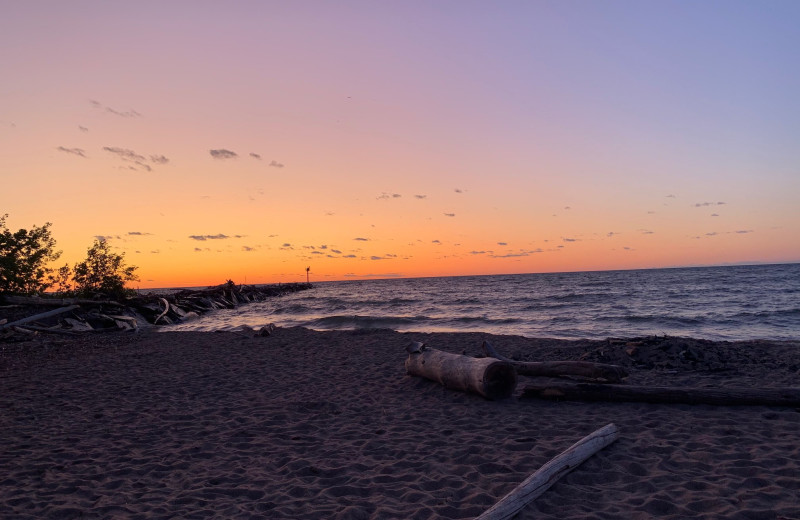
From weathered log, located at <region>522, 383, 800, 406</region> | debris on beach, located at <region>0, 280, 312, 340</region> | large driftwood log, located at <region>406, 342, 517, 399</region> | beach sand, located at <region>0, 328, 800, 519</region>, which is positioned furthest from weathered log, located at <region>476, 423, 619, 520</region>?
debris on beach, located at <region>0, 280, 312, 340</region>

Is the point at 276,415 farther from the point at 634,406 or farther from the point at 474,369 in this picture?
the point at 634,406

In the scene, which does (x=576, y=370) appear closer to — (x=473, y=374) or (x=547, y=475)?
(x=473, y=374)

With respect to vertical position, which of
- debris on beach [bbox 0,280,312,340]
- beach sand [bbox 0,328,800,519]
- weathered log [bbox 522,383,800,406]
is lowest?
beach sand [bbox 0,328,800,519]

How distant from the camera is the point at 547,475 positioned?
459cm

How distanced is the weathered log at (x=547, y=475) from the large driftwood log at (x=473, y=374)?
2.61 meters

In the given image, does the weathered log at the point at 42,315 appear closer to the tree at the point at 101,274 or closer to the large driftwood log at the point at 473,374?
the tree at the point at 101,274

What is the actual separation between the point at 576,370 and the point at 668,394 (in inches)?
75.7

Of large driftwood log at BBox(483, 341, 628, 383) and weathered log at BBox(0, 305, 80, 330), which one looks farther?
weathered log at BBox(0, 305, 80, 330)

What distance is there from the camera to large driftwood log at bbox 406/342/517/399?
823 centimetres

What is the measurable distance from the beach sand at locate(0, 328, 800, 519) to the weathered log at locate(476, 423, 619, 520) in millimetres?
124

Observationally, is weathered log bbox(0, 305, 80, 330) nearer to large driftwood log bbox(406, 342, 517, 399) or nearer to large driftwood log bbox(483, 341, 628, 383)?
large driftwood log bbox(406, 342, 517, 399)

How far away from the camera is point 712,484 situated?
15.0ft

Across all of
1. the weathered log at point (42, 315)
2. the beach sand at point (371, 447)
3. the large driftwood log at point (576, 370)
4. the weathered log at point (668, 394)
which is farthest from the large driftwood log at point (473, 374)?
the weathered log at point (42, 315)

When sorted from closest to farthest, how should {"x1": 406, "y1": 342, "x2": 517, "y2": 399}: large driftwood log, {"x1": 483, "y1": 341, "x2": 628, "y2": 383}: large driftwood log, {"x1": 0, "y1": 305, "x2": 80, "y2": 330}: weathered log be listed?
{"x1": 406, "y1": 342, "x2": 517, "y2": 399}: large driftwood log, {"x1": 483, "y1": 341, "x2": 628, "y2": 383}: large driftwood log, {"x1": 0, "y1": 305, "x2": 80, "y2": 330}: weathered log
